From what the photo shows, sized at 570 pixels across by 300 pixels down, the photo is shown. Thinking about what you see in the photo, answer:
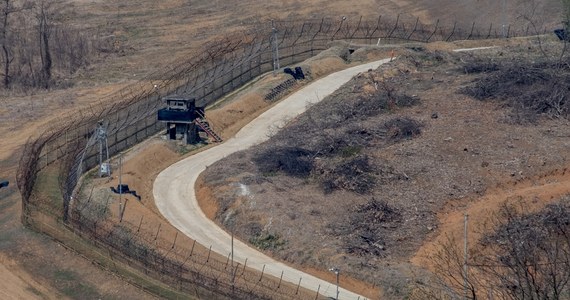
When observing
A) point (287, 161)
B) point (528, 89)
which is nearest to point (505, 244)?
point (287, 161)

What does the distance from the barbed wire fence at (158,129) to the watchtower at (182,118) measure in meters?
1.99

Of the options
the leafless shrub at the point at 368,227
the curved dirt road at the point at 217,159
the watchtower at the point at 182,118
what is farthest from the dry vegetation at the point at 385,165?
the watchtower at the point at 182,118

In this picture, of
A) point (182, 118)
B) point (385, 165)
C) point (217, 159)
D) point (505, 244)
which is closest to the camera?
point (505, 244)

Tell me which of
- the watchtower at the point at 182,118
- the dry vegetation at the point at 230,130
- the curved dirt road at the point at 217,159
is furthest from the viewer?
the watchtower at the point at 182,118

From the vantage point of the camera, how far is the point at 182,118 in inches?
3381

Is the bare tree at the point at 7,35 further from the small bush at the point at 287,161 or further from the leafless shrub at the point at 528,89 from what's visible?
the leafless shrub at the point at 528,89

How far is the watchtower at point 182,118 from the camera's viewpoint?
282 ft

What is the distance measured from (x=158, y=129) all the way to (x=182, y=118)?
3.99 meters

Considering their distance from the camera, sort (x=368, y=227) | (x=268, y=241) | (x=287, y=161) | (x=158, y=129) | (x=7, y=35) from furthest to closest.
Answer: (x=7, y=35)
(x=158, y=129)
(x=287, y=161)
(x=268, y=241)
(x=368, y=227)

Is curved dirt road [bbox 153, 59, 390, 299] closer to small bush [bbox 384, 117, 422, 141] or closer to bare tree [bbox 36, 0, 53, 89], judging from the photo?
small bush [bbox 384, 117, 422, 141]

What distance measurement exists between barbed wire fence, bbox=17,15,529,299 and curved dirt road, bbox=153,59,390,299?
5.90 ft

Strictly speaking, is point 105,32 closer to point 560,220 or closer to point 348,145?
point 348,145

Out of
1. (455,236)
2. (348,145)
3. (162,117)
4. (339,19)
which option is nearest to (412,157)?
(348,145)

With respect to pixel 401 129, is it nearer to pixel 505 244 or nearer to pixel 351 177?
pixel 351 177
